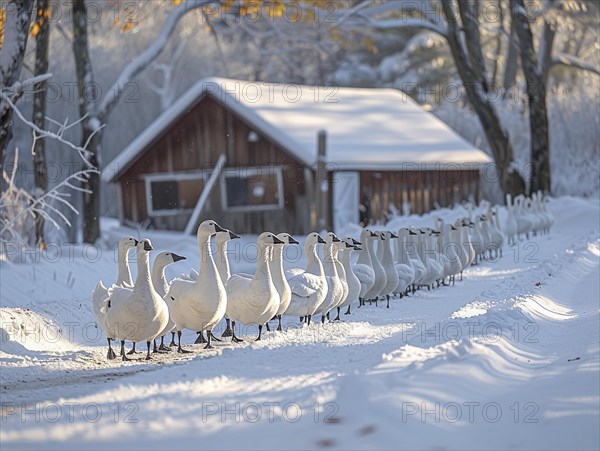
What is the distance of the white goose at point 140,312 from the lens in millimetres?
9750

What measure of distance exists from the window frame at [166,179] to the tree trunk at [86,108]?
296 inches

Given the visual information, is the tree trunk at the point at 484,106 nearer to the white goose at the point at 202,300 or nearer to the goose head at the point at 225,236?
the goose head at the point at 225,236

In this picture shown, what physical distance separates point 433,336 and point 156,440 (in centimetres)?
391

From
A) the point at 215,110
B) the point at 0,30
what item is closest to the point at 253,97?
the point at 215,110

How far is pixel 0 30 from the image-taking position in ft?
48.7

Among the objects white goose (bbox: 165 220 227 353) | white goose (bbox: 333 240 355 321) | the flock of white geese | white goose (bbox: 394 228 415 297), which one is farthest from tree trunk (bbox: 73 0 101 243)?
white goose (bbox: 165 220 227 353)

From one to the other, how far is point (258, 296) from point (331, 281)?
1.81 meters

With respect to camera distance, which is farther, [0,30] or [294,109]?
[294,109]

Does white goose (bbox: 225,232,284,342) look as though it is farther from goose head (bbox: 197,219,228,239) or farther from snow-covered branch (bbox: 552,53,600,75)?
snow-covered branch (bbox: 552,53,600,75)

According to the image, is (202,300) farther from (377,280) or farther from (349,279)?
(377,280)

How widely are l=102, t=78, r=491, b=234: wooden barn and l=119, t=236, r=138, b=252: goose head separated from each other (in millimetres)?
15012

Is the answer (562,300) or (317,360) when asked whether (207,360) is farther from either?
(562,300)

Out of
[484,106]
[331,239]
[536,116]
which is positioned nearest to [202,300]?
[331,239]

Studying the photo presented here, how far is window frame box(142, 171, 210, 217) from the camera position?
31062mm
